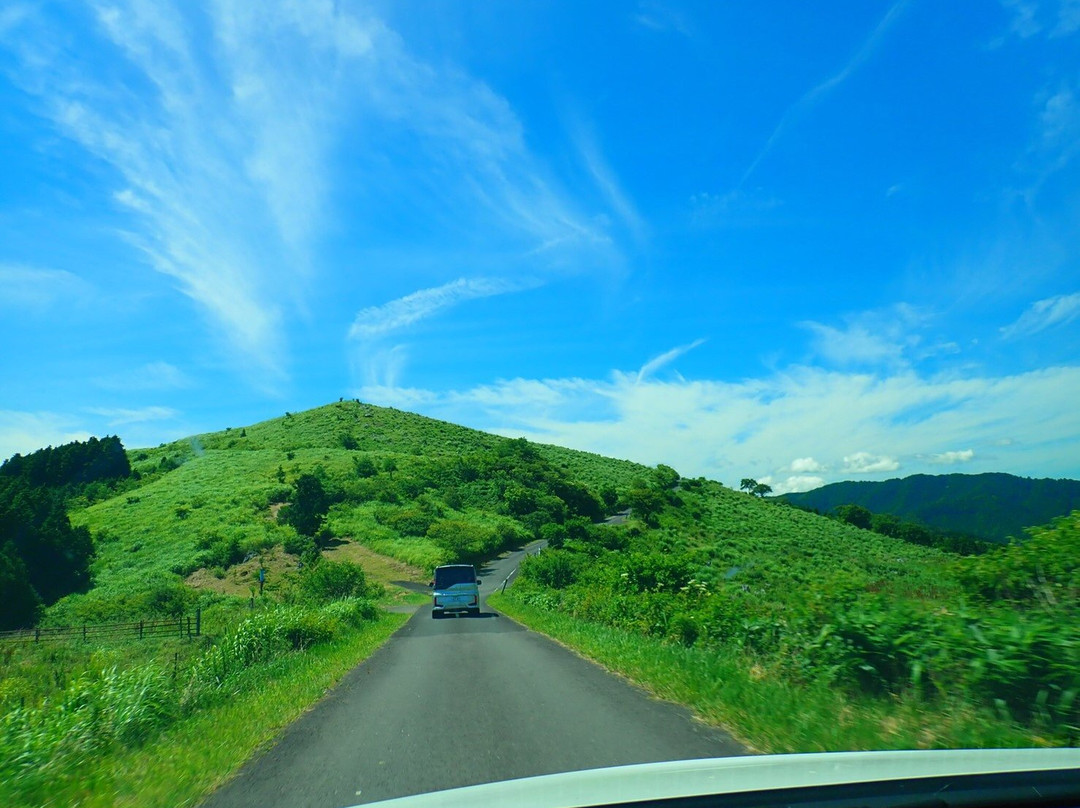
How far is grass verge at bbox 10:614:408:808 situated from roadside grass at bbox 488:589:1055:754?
466 centimetres

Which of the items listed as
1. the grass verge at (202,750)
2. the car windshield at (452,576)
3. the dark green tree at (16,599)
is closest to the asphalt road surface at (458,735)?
the grass verge at (202,750)

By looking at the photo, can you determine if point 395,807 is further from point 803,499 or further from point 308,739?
point 803,499

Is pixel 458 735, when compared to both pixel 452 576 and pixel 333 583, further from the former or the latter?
pixel 333 583

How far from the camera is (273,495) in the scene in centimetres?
6781

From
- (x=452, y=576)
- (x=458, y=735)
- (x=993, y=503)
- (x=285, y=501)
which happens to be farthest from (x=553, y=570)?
(x=285, y=501)

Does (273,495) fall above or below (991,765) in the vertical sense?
above

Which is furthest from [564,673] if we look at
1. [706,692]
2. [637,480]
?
[637,480]

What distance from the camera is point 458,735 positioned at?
7336mm

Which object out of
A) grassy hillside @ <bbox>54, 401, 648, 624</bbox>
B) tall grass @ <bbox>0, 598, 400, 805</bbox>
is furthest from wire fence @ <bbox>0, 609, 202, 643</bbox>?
tall grass @ <bbox>0, 598, 400, 805</bbox>

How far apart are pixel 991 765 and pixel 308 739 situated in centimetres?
639

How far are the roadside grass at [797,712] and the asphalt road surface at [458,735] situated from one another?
33 centimetres

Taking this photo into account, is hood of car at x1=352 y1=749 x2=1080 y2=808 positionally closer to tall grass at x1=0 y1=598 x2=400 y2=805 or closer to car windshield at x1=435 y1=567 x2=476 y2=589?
tall grass at x1=0 y1=598 x2=400 y2=805

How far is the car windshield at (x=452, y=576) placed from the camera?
29.9 m

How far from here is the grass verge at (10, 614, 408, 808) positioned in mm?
5438
